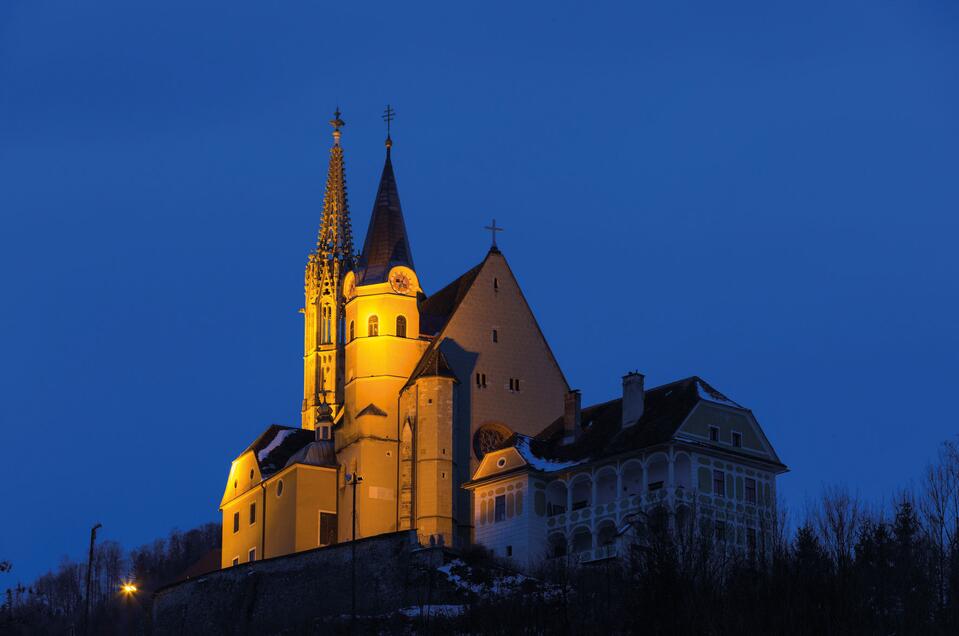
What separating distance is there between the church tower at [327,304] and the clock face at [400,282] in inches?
806

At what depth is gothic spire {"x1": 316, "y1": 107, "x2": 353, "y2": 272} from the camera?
119750 millimetres

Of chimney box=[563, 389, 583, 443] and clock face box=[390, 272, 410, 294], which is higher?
clock face box=[390, 272, 410, 294]

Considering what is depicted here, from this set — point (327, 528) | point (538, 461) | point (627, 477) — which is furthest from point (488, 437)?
point (627, 477)

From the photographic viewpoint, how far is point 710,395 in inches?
3100

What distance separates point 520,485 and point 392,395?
1068 cm

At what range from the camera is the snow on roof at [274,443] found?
94.8 m

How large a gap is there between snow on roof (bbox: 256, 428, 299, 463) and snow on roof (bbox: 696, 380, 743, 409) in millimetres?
25867

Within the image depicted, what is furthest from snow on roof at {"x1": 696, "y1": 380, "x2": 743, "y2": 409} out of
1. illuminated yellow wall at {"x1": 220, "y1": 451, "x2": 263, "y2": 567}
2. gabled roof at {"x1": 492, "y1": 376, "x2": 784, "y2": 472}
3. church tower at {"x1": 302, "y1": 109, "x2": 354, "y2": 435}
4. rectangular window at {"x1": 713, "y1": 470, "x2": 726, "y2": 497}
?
church tower at {"x1": 302, "y1": 109, "x2": 354, "y2": 435}

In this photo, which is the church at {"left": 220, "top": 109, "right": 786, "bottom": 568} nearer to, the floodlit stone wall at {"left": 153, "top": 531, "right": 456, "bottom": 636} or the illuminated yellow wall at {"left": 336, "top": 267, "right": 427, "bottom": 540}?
the illuminated yellow wall at {"left": 336, "top": 267, "right": 427, "bottom": 540}

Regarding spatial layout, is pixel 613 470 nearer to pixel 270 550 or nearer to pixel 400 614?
pixel 400 614

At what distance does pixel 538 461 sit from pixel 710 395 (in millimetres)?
8474

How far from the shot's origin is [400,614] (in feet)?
222

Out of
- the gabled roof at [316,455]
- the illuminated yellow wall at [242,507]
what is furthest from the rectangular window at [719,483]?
the illuminated yellow wall at [242,507]

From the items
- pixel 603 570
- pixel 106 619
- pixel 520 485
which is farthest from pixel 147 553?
pixel 603 570
